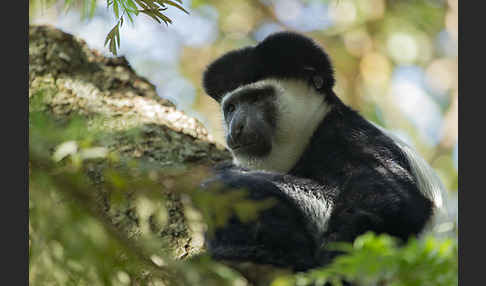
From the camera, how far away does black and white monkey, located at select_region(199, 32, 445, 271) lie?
6.67 ft

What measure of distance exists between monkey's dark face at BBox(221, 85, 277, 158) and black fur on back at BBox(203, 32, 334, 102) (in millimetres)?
86

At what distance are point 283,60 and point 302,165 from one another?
0.59 meters

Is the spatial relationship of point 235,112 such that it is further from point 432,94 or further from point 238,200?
point 432,94

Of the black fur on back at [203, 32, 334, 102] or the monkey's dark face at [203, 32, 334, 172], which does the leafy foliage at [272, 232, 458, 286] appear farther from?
the black fur on back at [203, 32, 334, 102]

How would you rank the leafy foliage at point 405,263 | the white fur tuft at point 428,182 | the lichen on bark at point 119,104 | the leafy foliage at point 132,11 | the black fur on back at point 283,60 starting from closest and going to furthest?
the leafy foliage at point 405,263 < the leafy foliage at point 132,11 < the white fur tuft at point 428,182 < the lichen on bark at point 119,104 < the black fur on back at point 283,60

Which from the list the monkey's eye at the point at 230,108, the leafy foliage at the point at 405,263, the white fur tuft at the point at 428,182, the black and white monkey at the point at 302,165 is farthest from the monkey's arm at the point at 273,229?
the leafy foliage at the point at 405,263

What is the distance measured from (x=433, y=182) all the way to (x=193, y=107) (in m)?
4.07

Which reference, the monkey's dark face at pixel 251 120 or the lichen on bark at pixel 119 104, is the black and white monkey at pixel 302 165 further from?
the lichen on bark at pixel 119 104

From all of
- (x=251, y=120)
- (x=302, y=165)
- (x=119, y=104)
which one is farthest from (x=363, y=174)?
(x=119, y=104)

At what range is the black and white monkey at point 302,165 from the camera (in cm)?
203

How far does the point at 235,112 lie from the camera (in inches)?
109

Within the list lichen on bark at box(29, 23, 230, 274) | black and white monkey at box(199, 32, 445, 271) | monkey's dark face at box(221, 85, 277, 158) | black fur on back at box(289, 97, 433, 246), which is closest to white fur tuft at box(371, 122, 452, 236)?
black and white monkey at box(199, 32, 445, 271)

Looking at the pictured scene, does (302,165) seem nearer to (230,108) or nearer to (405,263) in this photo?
(230,108)

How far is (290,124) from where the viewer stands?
272 centimetres
